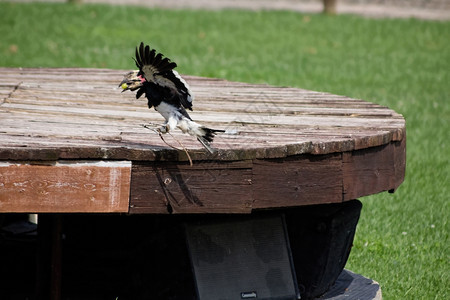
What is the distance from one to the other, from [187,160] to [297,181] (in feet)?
1.49

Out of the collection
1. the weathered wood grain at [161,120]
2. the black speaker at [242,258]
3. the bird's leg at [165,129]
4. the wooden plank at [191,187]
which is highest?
the bird's leg at [165,129]

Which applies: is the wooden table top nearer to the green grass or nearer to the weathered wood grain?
the weathered wood grain

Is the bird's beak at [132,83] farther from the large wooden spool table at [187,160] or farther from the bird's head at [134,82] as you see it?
the large wooden spool table at [187,160]

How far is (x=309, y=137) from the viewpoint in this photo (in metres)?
3.24

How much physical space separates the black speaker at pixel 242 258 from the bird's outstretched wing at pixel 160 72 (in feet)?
2.23

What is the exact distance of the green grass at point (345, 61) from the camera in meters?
5.00

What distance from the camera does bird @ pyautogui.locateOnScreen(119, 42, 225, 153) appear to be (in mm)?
2918

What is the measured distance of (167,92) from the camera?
3006 millimetres

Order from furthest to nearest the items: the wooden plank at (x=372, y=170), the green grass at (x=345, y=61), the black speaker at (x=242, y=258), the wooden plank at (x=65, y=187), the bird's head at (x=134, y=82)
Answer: the green grass at (x=345, y=61) < the black speaker at (x=242, y=258) < the wooden plank at (x=372, y=170) < the bird's head at (x=134, y=82) < the wooden plank at (x=65, y=187)

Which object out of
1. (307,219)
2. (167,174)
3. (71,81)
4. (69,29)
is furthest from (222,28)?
(167,174)

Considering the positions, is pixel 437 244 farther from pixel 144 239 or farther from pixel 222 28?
pixel 222 28

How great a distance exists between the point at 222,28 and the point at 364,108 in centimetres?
938

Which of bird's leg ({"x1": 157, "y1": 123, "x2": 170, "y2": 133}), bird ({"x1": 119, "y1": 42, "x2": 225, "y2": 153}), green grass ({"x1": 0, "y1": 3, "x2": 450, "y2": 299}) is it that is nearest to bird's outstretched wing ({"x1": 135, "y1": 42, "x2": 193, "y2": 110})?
bird ({"x1": 119, "y1": 42, "x2": 225, "y2": 153})

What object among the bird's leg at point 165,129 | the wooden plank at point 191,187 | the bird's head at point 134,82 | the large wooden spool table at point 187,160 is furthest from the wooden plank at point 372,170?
the bird's head at point 134,82
